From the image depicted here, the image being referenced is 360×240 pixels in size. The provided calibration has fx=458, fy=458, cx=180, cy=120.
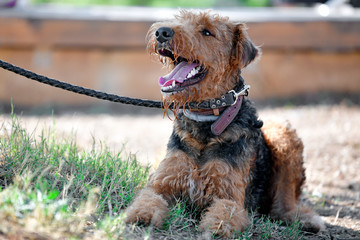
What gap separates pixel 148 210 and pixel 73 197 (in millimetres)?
624

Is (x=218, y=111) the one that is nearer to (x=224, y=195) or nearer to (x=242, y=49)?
(x=242, y=49)

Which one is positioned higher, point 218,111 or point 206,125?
point 218,111

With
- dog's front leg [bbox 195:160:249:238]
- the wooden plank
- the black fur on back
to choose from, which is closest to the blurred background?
the wooden plank

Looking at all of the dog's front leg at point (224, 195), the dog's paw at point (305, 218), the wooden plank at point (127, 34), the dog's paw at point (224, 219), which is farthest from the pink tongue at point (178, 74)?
the wooden plank at point (127, 34)

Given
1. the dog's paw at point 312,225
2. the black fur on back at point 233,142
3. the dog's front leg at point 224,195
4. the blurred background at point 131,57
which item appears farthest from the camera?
the blurred background at point 131,57

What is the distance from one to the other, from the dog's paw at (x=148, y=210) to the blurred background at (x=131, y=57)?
5.34 m

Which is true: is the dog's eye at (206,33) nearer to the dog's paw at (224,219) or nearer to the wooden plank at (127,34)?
the dog's paw at (224,219)

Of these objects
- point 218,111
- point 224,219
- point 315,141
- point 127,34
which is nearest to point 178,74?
point 218,111

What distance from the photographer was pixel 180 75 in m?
3.79

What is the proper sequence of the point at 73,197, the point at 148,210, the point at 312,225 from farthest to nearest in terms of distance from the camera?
the point at 312,225
the point at 73,197
the point at 148,210

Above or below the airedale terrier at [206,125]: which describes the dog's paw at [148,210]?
below

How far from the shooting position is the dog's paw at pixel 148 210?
3463mm

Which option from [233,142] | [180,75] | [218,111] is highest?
[180,75]

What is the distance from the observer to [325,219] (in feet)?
16.1
